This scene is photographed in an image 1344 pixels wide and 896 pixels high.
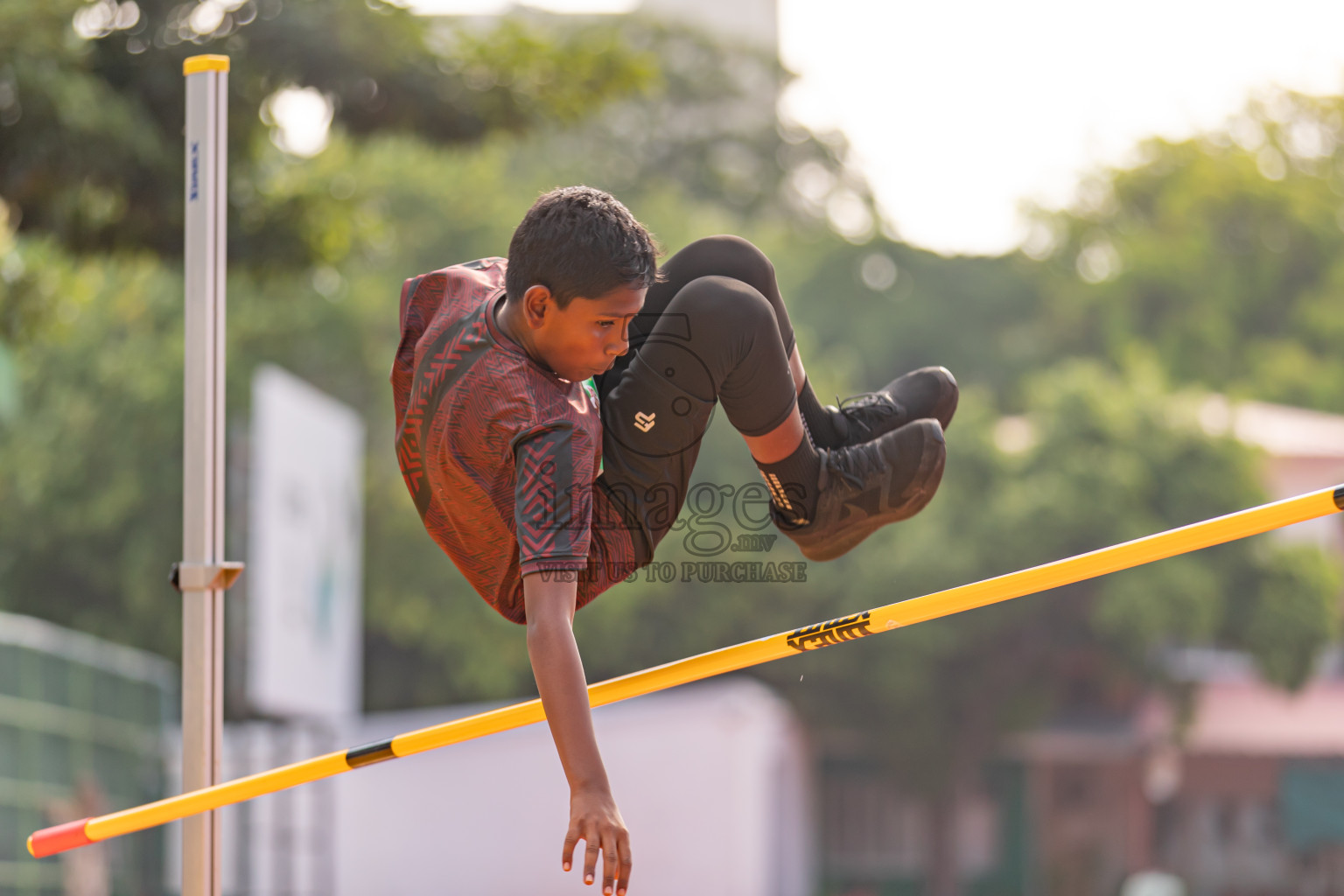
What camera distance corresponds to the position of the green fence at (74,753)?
10.6 metres

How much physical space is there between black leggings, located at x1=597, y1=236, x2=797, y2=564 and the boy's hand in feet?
2.88

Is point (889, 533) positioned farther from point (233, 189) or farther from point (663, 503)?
point (663, 503)

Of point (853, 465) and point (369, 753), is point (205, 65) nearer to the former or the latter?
point (369, 753)

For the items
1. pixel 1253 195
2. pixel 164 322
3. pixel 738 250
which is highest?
pixel 1253 195

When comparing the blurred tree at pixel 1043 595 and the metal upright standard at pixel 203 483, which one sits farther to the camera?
the blurred tree at pixel 1043 595

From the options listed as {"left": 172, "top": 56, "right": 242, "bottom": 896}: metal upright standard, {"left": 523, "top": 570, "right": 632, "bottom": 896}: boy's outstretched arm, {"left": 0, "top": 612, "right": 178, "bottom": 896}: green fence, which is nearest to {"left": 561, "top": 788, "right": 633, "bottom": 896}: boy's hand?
{"left": 523, "top": 570, "right": 632, "bottom": 896}: boy's outstretched arm

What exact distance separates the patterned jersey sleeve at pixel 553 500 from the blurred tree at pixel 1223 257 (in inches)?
846

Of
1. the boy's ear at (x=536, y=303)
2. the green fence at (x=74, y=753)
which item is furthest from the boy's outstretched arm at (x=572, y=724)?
the green fence at (x=74, y=753)

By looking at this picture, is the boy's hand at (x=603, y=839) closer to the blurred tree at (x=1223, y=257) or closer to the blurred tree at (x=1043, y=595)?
the blurred tree at (x=1043, y=595)

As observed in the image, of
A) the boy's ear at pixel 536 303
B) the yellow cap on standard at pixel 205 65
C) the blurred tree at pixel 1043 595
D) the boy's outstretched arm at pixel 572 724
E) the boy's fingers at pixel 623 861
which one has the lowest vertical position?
the boy's fingers at pixel 623 861

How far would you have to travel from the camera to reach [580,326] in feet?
8.34

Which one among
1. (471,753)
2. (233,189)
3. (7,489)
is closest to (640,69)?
(233,189)

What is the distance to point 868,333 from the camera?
86.6 feet

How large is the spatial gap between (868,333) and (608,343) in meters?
24.2
